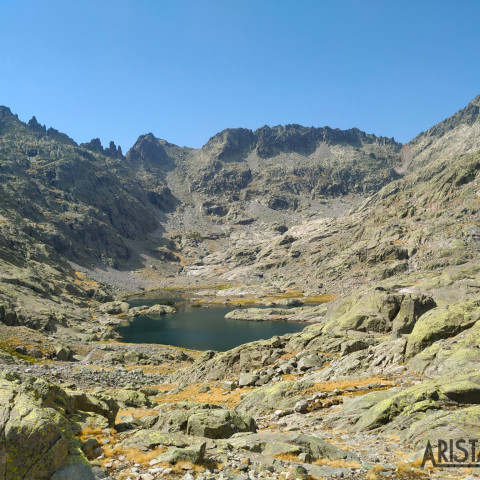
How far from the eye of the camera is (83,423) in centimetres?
1605

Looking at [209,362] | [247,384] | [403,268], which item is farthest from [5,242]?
[403,268]

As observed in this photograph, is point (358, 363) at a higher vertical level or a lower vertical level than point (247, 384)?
higher

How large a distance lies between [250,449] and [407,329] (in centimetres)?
3756

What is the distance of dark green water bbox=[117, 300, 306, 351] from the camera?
93500mm

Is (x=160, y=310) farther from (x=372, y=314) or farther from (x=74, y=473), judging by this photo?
(x=74, y=473)

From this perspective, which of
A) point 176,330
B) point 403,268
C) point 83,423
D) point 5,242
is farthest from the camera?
point 403,268

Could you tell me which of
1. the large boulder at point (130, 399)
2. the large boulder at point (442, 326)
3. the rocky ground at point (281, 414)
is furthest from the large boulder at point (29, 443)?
the large boulder at point (442, 326)

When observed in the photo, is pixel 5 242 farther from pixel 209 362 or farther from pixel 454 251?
pixel 454 251

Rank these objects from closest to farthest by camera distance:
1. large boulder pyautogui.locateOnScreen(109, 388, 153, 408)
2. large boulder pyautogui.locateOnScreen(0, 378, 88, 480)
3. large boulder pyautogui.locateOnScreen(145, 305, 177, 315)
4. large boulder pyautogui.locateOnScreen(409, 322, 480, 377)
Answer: large boulder pyautogui.locateOnScreen(0, 378, 88, 480)
large boulder pyautogui.locateOnScreen(409, 322, 480, 377)
large boulder pyautogui.locateOnScreen(109, 388, 153, 408)
large boulder pyautogui.locateOnScreen(145, 305, 177, 315)

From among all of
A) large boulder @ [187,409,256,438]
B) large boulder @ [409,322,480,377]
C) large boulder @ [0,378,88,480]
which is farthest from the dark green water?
large boulder @ [0,378,88,480]

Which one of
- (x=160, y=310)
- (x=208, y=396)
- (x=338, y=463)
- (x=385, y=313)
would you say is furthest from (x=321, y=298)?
(x=338, y=463)

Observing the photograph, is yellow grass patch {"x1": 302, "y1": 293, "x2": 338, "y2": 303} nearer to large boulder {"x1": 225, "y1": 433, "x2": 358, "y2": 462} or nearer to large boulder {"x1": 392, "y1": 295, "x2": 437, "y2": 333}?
large boulder {"x1": 392, "y1": 295, "x2": 437, "y2": 333}

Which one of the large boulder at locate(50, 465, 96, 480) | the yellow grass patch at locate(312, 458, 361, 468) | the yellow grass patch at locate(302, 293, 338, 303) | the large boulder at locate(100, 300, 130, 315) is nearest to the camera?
the large boulder at locate(50, 465, 96, 480)

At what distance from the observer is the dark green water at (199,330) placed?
93500 millimetres
